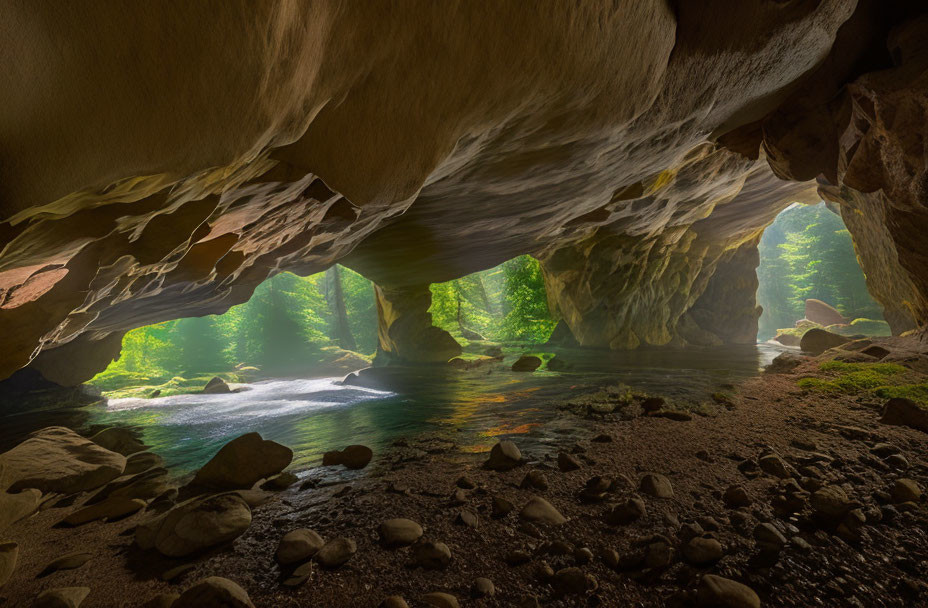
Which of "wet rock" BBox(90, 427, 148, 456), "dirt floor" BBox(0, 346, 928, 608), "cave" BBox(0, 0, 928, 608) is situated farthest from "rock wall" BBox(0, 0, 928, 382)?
"dirt floor" BBox(0, 346, 928, 608)

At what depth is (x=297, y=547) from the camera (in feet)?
7.77

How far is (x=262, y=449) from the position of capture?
3.96 metres

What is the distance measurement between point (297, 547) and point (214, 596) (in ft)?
1.67

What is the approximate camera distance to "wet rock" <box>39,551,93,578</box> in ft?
8.02

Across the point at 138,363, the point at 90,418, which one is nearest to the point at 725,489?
the point at 90,418

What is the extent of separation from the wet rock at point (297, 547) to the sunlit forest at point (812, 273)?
109 ft

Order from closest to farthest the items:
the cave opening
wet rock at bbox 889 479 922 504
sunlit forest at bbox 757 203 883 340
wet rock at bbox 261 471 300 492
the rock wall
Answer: the rock wall
wet rock at bbox 889 479 922 504
wet rock at bbox 261 471 300 492
the cave opening
sunlit forest at bbox 757 203 883 340

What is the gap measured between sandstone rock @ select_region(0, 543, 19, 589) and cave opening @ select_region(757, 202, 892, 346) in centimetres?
2702

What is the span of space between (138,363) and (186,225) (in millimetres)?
32190

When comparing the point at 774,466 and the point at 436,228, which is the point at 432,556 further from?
the point at 436,228

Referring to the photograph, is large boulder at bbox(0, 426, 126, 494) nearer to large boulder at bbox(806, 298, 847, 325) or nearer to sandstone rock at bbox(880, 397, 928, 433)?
sandstone rock at bbox(880, 397, 928, 433)

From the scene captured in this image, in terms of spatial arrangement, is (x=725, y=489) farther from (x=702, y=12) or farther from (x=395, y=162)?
(x=702, y=12)

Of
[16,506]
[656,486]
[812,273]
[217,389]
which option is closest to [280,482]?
[16,506]

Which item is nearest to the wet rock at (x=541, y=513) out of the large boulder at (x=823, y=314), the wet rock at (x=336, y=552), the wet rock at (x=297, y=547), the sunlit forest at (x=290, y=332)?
the wet rock at (x=336, y=552)
